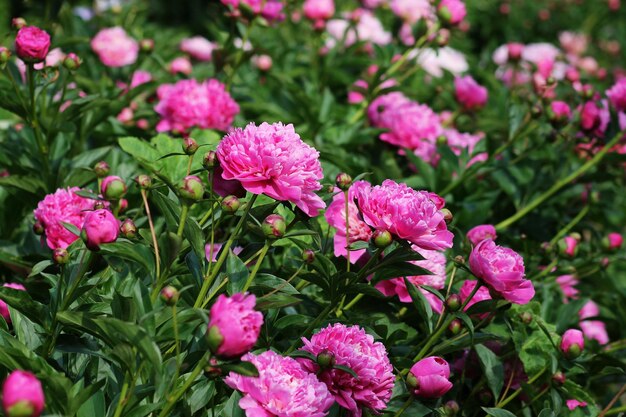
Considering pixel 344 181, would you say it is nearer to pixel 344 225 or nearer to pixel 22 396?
pixel 344 225

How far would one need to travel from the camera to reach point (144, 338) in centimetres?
97

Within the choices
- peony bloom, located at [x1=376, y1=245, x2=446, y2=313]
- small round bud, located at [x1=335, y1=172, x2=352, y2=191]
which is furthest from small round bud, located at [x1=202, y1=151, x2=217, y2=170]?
peony bloom, located at [x1=376, y1=245, x2=446, y2=313]

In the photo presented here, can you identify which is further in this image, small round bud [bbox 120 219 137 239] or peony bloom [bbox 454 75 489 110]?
peony bloom [bbox 454 75 489 110]

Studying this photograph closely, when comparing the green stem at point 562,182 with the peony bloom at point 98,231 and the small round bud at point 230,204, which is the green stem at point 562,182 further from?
the peony bloom at point 98,231

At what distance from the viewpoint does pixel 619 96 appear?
2.11m

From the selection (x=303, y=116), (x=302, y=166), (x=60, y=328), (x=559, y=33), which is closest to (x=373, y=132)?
(x=303, y=116)

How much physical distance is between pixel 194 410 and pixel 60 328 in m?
Answer: 0.26

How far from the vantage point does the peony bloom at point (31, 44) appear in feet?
5.01

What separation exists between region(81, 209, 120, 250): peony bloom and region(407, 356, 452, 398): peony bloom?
1.70 ft

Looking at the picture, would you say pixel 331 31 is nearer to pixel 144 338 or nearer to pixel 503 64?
pixel 503 64

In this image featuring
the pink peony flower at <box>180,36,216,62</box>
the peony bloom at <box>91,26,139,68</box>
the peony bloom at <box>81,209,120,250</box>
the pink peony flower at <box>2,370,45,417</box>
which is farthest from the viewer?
A: the pink peony flower at <box>180,36,216,62</box>

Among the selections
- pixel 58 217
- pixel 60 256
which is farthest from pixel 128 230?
pixel 58 217

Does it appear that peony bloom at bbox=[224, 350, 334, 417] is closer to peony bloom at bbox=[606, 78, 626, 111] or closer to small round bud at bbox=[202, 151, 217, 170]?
small round bud at bbox=[202, 151, 217, 170]

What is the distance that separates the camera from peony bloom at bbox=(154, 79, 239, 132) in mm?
1987
